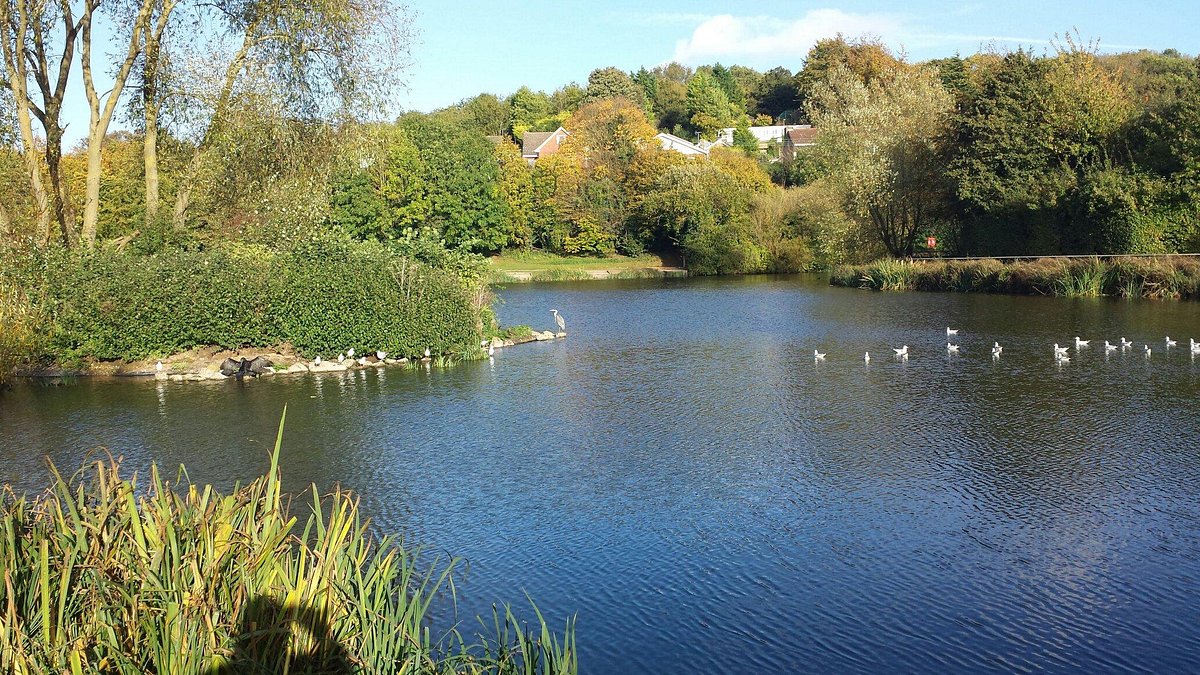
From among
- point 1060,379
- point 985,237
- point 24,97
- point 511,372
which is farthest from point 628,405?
point 985,237

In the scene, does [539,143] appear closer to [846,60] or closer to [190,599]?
[846,60]

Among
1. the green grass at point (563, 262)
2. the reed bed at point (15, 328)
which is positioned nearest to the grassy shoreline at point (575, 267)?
the green grass at point (563, 262)

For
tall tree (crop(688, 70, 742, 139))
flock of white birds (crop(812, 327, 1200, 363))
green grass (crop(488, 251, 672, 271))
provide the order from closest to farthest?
1. flock of white birds (crop(812, 327, 1200, 363))
2. green grass (crop(488, 251, 672, 271))
3. tall tree (crop(688, 70, 742, 139))

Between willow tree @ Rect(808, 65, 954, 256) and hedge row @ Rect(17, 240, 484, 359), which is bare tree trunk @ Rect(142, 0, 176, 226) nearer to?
hedge row @ Rect(17, 240, 484, 359)

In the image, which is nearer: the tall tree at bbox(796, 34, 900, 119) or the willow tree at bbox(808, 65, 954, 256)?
the willow tree at bbox(808, 65, 954, 256)

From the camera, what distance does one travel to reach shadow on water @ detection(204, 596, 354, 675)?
4.97m

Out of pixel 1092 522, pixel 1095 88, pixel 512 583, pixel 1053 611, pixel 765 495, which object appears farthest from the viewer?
pixel 1095 88

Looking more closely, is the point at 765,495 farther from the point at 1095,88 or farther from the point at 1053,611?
the point at 1095,88

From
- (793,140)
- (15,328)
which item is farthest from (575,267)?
(15,328)

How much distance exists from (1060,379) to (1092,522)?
26.9 ft

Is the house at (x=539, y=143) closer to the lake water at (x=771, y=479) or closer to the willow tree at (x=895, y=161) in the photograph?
the willow tree at (x=895, y=161)

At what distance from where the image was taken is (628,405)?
52.3 ft

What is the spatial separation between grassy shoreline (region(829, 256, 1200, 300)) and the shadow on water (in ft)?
94.9

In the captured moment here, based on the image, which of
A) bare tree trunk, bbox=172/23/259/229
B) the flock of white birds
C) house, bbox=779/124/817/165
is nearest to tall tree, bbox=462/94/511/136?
house, bbox=779/124/817/165
